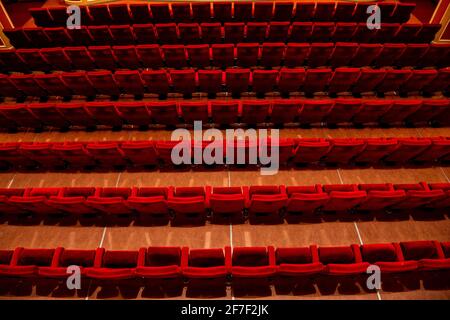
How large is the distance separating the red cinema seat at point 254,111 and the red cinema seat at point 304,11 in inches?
31.5

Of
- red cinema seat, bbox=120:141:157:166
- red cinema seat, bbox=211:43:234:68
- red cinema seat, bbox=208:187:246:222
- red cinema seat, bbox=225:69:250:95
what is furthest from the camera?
red cinema seat, bbox=211:43:234:68

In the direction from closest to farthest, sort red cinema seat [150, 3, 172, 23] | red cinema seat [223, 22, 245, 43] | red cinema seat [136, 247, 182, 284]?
red cinema seat [136, 247, 182, 284] < red cinema seat [223, 22, 245, 43] < red cinema seat [150, 3, 172, 23]

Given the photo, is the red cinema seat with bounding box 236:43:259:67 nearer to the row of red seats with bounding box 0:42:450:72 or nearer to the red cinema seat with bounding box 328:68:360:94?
the row of red seats with bounding box 0:42:450:72

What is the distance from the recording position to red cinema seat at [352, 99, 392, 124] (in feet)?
3.76

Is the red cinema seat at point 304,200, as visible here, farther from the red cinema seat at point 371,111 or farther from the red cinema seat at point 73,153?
the red cinema seat at point 73,153

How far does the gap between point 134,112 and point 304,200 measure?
2.24 ft

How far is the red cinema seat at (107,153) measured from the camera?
1.01m

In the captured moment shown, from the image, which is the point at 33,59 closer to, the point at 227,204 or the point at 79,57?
the point at 79,57

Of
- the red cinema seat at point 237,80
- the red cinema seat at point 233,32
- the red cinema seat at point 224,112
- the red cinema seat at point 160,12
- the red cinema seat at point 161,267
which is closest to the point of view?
the red cinema seat at point 161,267

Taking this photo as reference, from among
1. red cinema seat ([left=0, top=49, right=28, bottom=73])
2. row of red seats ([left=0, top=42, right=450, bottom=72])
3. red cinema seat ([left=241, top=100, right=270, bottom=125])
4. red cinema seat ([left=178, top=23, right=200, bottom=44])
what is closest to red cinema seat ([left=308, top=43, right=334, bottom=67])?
row of red seats ([left=0, top=42, right=450, bottom=72])

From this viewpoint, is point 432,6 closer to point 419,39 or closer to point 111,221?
point 419,39

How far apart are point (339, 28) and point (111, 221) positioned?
1.33m

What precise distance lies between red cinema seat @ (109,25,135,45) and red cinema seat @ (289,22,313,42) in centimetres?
78

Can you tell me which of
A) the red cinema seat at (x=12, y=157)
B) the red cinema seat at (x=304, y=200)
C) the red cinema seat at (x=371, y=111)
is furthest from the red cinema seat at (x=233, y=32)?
the red cinema seat at (x=12, y=157)
